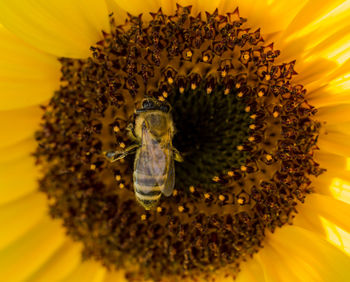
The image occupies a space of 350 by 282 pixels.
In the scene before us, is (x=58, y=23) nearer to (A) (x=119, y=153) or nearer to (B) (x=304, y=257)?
(A) (x=119, y=153)

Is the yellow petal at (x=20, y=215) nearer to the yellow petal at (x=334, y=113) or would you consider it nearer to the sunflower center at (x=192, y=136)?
the sunflower center at (x=192, y=136)

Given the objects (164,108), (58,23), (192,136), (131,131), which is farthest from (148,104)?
(58,23)

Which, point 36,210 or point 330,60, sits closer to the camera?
point 330,60

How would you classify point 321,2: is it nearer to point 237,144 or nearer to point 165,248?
point 237,144

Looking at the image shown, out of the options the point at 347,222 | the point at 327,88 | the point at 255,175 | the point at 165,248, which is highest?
the point at 327,88

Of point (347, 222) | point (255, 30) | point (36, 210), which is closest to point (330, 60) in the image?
point (255, 30)

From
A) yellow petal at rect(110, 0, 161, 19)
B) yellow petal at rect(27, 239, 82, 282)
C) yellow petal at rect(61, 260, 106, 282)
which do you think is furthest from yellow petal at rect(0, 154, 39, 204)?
yellow petal at rect(110, 0, 161, 19)

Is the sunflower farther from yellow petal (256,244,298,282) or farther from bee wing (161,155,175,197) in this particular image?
bee wing (161,155,175,197)
